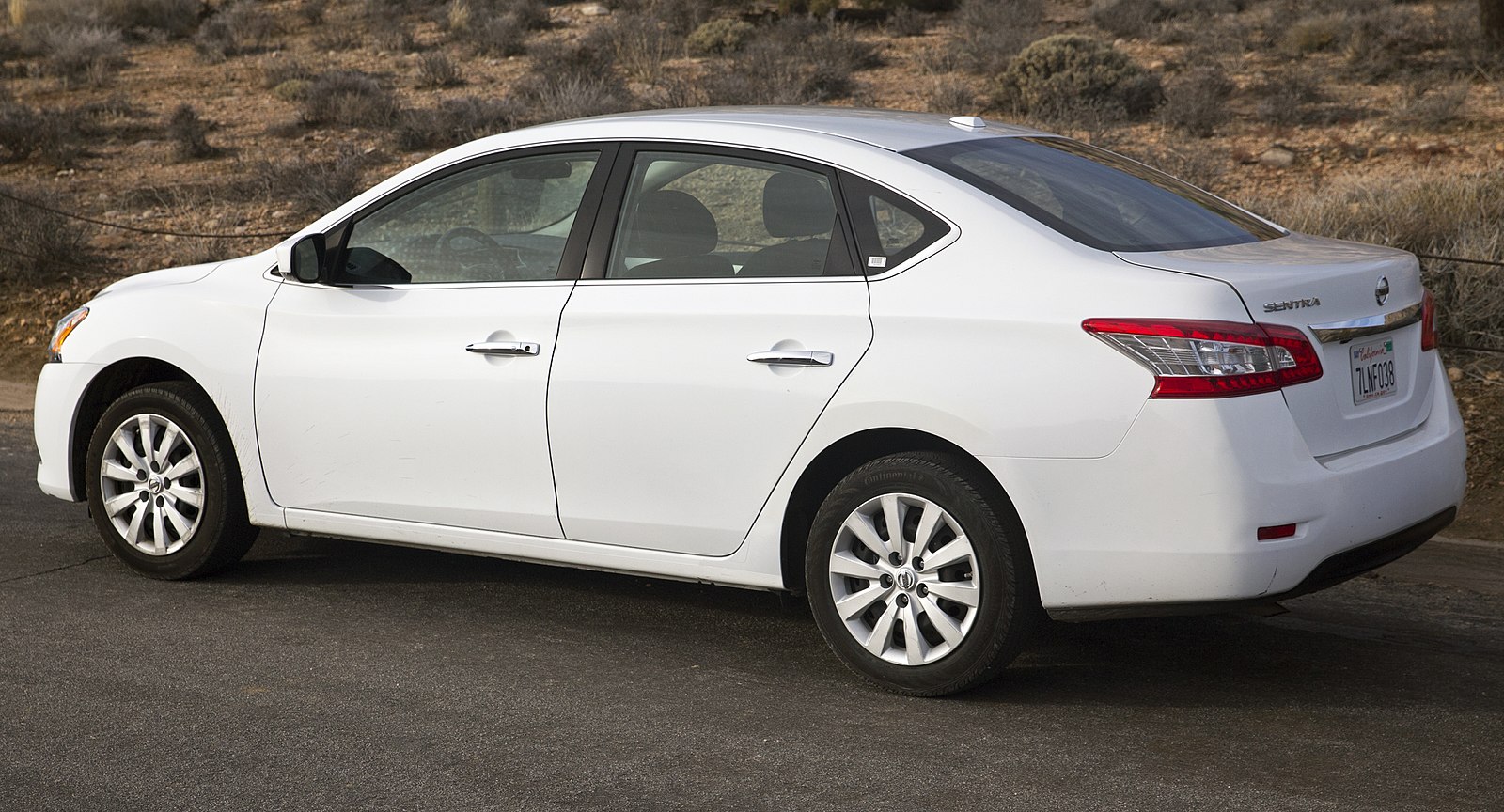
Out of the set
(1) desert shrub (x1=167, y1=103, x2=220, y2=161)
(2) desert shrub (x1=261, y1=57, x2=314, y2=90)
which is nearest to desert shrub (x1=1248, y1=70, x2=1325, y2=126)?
(1) desert shrub (x1=167, y1=103, x2=220, y2=161)

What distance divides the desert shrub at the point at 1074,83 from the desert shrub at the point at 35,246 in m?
10.9

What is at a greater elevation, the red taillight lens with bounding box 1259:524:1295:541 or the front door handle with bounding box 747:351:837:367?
A: the front door handle with bounding box 747:351:837:367

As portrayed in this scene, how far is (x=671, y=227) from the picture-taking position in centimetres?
501

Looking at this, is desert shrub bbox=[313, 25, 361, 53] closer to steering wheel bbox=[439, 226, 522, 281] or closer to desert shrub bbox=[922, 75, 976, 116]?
desert shrub bbox=[922, 75, 976, 116]

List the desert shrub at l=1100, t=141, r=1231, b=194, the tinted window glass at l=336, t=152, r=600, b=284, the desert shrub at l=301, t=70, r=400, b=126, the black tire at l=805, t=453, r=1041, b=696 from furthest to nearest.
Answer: the desert shrub at l=301, t=70, r=400, b=126, the desert shrub at l=1100, t=141, r=1231, b=194, the tinted window glass at l=336, t=152, r=600, b=284, the black tire at l=805, t=453, r=1041, b=696

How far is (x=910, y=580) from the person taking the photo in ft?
14.9

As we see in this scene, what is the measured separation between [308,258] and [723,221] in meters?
1.56

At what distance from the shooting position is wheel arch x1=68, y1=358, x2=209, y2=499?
595 cm

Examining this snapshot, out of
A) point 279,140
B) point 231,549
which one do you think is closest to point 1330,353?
point 231,549

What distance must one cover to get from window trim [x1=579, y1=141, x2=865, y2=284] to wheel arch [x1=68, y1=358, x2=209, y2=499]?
6.23 ft

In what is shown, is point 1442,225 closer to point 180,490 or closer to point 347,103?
point 180,490

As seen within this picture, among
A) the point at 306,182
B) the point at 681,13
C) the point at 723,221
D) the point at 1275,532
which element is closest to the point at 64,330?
the point at 723,221

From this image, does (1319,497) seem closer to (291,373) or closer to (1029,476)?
(1029,476)

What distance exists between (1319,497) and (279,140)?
17.6 meters
